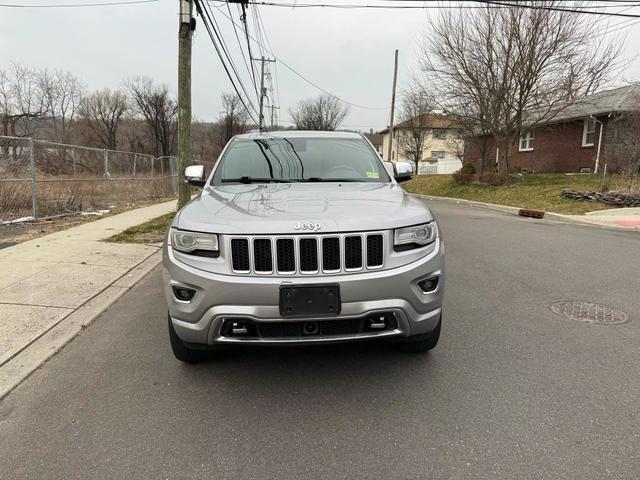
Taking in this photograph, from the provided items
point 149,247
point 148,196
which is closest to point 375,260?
point 149,247

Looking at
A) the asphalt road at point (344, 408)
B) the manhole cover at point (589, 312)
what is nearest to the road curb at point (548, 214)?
the manhole cover at point (589, 312)

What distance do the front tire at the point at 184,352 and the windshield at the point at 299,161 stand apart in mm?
1471

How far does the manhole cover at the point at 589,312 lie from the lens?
449 centimetres

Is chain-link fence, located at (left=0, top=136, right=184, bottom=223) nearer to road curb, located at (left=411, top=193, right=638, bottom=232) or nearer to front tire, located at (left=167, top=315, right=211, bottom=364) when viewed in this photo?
front tire, located at (left=167, top=315, right=211, bottom=364)

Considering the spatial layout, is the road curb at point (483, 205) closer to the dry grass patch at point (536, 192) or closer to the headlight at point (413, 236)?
the dry grass patch at point (536, 192)

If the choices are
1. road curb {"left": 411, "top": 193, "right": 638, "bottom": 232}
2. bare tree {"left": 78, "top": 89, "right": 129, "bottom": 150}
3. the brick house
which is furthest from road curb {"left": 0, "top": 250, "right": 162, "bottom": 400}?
bare tree {"left": 78, "top": 89, "right": 129, "bottom": 150}

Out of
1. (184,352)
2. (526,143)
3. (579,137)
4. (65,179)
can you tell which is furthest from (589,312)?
(526,143)

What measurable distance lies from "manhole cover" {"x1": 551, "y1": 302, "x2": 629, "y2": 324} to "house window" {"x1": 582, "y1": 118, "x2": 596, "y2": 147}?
2203 centimetres

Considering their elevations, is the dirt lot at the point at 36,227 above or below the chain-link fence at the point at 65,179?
below

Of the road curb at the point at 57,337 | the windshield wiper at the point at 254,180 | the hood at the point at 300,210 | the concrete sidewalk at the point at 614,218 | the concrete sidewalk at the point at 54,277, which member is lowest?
the road curb at the point at 57,337

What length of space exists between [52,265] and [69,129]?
58213 millimetres

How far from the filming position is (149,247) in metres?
8.07

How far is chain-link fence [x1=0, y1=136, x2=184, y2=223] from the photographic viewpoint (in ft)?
35.0

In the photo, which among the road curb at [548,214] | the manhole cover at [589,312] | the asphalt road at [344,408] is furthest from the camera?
the road curb at [548,214]
